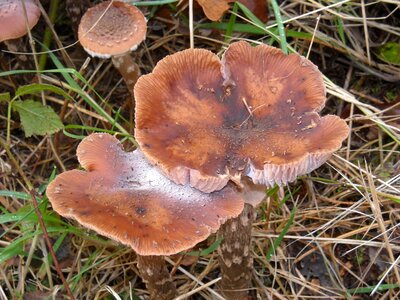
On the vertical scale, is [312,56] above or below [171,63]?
below

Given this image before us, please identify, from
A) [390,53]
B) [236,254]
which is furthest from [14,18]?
[390,53]

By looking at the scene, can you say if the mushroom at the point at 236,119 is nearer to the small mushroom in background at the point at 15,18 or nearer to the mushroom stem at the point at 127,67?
the mushroom stem at the point at 127,67

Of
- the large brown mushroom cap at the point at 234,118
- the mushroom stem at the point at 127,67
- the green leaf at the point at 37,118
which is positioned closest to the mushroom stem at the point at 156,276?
the large brown mushroom cap at the point at 234,118

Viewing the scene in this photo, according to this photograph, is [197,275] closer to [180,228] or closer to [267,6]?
[180,228]

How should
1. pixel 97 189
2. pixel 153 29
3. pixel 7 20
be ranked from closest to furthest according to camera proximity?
pixel 97 189
pixel 7 20
pixel 153 29

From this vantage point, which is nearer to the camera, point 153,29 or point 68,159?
point 68,159

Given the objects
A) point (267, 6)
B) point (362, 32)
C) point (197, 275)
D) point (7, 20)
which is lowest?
point (197, 275)

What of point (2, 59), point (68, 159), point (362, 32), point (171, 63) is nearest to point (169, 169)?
point (171, 63)
